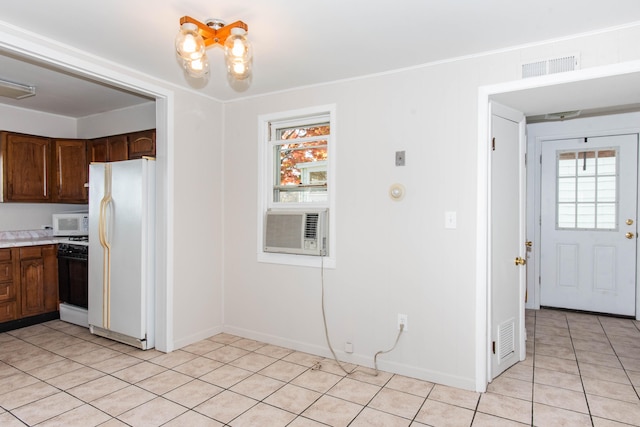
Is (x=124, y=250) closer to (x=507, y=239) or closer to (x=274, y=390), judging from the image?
(x=274, y=390)

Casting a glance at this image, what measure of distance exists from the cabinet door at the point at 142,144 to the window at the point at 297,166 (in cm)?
116

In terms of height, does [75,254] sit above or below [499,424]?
above

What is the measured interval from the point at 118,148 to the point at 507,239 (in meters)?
4.01

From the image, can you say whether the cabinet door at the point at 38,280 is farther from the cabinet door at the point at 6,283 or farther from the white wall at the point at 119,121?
the white wall at the point at 119,121

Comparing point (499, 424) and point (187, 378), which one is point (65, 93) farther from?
point (499, 424)

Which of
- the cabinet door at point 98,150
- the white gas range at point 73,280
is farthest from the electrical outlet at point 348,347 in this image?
the cabinet door at point 98,150

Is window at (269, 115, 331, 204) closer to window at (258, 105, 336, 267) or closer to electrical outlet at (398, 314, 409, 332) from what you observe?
window at (258, 105, 336, 267)

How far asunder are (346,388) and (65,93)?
3823mm

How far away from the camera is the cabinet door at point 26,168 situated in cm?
409

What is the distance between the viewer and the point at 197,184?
3.63m

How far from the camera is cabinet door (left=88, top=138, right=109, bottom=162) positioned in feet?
14.3

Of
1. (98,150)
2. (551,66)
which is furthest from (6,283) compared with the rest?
(551,66)

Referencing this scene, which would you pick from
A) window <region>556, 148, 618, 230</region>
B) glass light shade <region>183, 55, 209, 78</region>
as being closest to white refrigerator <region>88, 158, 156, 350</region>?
glass light shade <region>183, 55, 209, 78</region>

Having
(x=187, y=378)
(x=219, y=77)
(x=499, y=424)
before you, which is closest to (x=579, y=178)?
(x=499, y=424)
